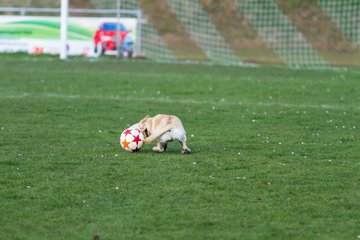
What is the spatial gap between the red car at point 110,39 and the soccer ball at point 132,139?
20.3 meters

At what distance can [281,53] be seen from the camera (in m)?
36.0

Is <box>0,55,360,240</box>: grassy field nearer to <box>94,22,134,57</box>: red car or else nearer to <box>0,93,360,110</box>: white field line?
<box>0,93,360,110</box>: white field line

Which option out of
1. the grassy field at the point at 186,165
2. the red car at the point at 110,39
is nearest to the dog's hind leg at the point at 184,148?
the grassy field at the point at 186,165

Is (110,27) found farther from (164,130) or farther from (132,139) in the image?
(164,130)

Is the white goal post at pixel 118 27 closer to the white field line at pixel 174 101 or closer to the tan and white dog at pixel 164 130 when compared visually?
the white field line at pixel 174 101

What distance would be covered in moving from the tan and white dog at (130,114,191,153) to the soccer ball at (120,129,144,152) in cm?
10

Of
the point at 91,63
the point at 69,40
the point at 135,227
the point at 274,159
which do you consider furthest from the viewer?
the point at 69,40

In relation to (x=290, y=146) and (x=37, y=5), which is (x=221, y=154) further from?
(x=37, y=5)

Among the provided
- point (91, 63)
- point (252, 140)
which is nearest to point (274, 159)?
point (252, 140)

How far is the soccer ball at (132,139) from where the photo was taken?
11133 millimetres

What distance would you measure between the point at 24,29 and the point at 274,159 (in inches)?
869

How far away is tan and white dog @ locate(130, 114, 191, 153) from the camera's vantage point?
1086 cm

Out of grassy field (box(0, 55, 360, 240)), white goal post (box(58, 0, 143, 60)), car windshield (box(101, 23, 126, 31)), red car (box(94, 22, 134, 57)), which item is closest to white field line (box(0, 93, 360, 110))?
grassy field (box(0, 55, 360, 240))

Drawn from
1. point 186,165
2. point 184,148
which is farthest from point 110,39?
point 186,165
